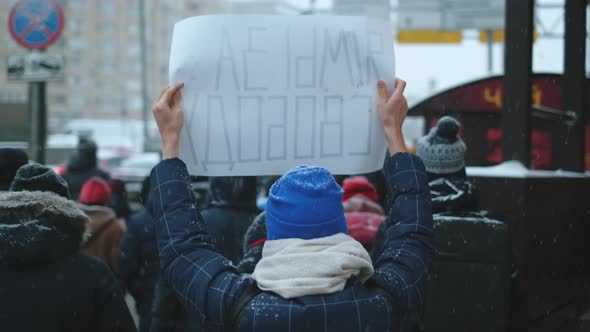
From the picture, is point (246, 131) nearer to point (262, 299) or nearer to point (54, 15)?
point (262, 299)

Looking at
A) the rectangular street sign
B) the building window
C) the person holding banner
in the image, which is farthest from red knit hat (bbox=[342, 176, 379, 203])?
the building window

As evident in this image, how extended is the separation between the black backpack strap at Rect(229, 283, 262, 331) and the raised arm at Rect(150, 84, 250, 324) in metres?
0.02

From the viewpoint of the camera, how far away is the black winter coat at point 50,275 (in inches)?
101

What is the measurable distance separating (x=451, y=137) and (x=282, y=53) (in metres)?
1.51

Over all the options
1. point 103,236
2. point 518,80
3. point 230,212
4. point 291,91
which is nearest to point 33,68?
point 103,236

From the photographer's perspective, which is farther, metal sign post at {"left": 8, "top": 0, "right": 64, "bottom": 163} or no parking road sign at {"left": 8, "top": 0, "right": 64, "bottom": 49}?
no parking road sign at {"left": 8, "top": 0, "right": 64, "bottom": 49}

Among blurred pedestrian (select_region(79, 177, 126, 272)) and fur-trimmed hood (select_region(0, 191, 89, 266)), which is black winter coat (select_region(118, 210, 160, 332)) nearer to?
blurred pedestrian (select_region(79, 177, 126, 272))

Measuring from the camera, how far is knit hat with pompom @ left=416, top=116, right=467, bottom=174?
364 cm

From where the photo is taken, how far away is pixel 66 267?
2.66 m

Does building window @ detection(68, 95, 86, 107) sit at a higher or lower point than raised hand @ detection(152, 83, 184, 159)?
higher

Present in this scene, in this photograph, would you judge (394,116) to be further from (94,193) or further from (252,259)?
(94,193)

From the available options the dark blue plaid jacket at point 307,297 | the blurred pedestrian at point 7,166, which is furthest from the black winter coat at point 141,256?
the dark blue plaid jacket at point 307,297

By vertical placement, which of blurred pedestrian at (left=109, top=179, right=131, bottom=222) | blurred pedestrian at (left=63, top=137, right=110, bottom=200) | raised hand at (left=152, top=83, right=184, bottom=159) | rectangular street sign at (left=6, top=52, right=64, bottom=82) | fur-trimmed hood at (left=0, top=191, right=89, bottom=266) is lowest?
blurred pedestrian at (left=109, top=179, right=131, bottom=222)

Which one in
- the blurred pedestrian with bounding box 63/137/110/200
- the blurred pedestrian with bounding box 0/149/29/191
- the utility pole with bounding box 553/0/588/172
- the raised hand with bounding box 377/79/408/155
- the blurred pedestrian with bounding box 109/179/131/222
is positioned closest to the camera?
the raised hand with bounding box 377/79/408/155
